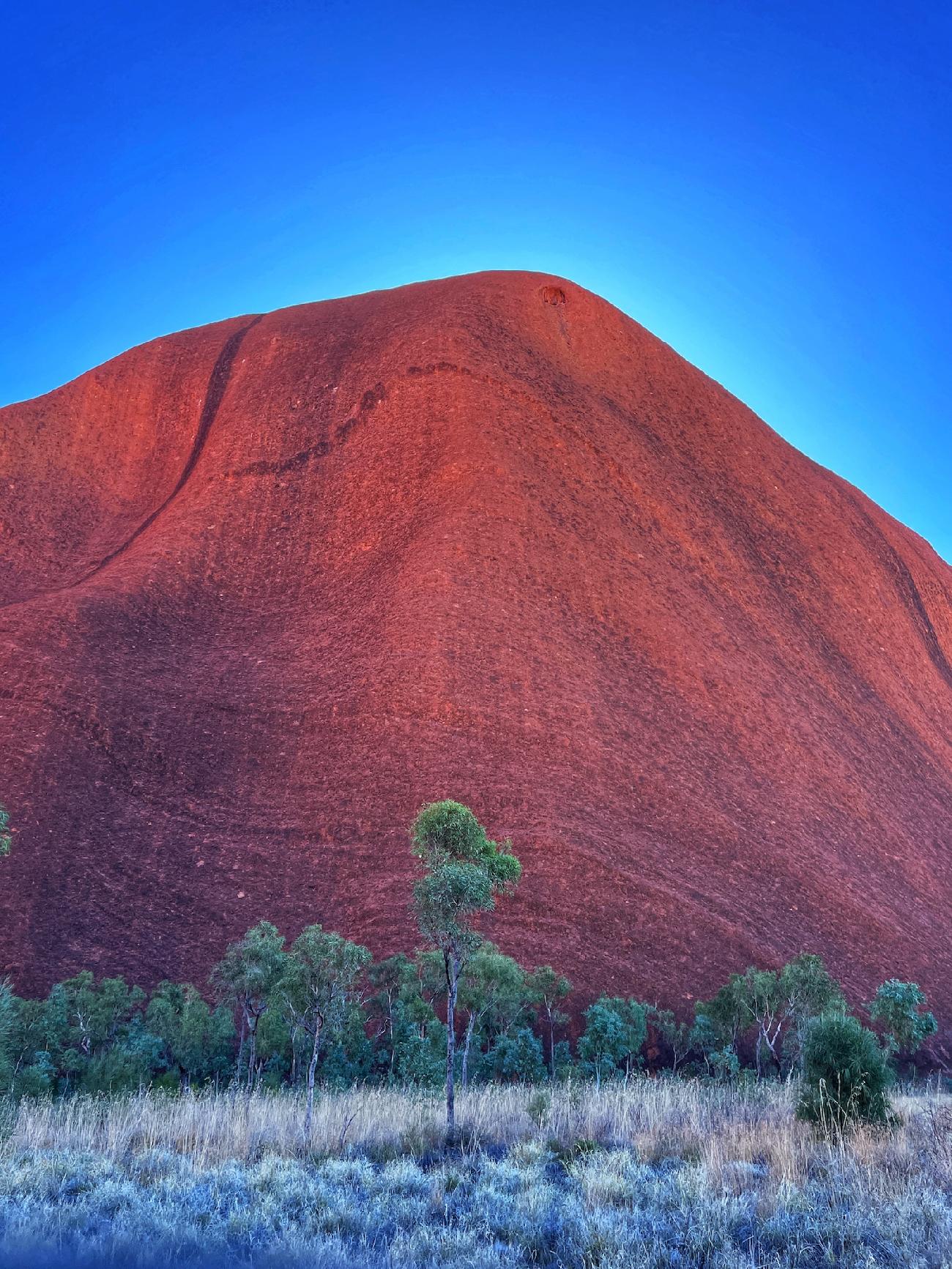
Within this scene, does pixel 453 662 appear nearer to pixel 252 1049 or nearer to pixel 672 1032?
pixel 672 1032

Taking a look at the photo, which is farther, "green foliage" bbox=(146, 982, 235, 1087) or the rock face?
the rock face

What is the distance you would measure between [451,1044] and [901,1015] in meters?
15.6

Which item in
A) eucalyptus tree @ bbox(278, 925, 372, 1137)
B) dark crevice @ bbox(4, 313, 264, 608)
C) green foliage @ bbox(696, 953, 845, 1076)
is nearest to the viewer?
eucalyptus tree @ bbox(278, 925, 372, 1137)

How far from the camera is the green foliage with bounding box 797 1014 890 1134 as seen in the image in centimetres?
961

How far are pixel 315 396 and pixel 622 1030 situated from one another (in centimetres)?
3570

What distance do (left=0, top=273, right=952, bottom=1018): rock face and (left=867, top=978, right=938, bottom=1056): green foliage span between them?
3.48 metres

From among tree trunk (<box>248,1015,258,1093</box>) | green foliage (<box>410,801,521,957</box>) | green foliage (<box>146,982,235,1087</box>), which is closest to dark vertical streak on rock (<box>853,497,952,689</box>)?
tree trunk (<box>248,1015,258,1093</box>)

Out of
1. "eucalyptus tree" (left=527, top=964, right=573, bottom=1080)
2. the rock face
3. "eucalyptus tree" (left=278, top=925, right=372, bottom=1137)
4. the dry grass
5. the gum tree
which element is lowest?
the dry grass

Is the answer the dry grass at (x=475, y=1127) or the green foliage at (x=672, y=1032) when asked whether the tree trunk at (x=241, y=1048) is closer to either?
the dry grass at (x=475, y=1127)

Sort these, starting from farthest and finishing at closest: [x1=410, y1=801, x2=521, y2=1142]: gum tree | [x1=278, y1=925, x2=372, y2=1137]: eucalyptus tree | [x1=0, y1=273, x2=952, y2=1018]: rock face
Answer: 1. [x1=0, y1=273, x2=952, y2=1018]: rock face
2. [x1=278, y1=925, x2=372, y2=1137]: eucalyptus tree
3. [x1=410, y1=801, x2=521, y2=1142]: gum tree

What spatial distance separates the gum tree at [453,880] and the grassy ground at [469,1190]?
187 cm

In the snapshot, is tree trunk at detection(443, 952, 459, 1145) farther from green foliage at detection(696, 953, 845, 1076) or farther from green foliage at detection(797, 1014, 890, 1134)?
green foliage at detection(696, 953, 845, 1076)

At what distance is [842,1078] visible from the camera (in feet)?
32.7

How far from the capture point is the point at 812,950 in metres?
25.6
